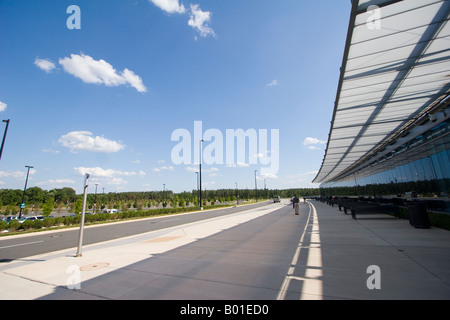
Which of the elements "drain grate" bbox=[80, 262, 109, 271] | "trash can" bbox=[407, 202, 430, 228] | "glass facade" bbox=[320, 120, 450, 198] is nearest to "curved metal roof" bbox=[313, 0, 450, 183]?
"glass facade" bbox=[320, 120, 450, 198]

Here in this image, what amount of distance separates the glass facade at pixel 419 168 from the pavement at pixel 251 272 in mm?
3810

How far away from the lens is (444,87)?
7.74m

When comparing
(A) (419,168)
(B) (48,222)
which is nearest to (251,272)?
(A) (419,168)

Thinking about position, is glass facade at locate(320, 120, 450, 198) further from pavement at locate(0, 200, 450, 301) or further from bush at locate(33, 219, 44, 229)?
bush at locate(33, 219, 44, 229)

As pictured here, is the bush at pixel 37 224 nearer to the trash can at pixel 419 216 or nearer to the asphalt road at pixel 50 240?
the asphalt road at pixel 50 240

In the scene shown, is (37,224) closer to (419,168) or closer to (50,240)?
(50,240)

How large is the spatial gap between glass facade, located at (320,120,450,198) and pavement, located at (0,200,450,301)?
150 inches

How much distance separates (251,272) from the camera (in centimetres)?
455

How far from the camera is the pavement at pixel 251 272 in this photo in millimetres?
3543

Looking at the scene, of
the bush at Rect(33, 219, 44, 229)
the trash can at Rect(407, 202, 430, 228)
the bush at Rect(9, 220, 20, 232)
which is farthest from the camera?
the bush at Rect(33, 219, 44, 229)

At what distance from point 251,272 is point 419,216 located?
8.76 m

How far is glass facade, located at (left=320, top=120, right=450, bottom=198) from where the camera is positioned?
357 inches

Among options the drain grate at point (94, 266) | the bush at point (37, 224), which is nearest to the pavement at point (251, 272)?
the drain grate at point (94, 266)
